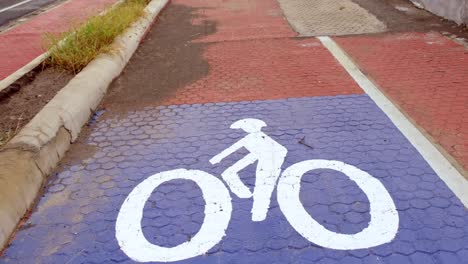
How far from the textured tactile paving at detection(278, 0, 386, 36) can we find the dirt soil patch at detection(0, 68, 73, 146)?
4.61 m

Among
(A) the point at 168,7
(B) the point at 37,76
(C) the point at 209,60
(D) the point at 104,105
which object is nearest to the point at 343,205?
(D) the point at 104,105

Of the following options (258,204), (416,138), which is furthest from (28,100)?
(416,138)

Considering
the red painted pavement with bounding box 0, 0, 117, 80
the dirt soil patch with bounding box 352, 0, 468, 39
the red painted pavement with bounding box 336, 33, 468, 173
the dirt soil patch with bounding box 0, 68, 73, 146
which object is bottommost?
the red painted pavement with bounding box 0, 0, 117, 80

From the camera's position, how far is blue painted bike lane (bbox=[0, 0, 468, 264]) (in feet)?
9.66

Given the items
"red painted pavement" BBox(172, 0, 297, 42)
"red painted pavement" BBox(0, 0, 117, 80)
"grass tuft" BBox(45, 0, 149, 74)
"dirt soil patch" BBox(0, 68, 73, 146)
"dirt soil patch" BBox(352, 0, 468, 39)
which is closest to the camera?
"dirt soil patch" BBox(0, 68, 73, 146)

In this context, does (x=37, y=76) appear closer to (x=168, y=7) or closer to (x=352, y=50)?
(x=352, y=50)

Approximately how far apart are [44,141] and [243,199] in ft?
6.33

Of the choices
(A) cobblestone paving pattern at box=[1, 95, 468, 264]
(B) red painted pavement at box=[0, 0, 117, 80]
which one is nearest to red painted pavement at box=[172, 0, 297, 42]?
(B) red painted pavement at box=[0, 0, 117, 80]

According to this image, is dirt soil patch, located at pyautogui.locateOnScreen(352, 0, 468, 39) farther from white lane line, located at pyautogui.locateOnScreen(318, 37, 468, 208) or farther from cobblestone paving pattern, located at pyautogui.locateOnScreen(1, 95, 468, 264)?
cobblestone paving pattern, located at pyautogui.locateOnScreen(1, 95, 468, 264)

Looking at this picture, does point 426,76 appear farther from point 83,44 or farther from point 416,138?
point 83,44

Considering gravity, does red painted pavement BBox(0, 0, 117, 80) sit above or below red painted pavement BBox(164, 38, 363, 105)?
below

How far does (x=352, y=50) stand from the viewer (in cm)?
709

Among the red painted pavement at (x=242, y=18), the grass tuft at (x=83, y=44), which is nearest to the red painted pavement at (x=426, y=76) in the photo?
the red painted pavement at (x=242, y=18)

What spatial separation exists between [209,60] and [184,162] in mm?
3379
